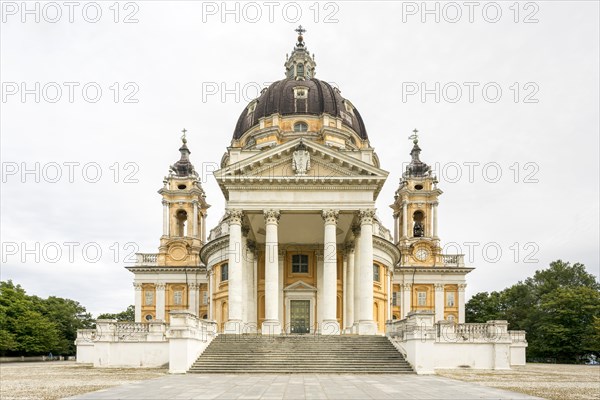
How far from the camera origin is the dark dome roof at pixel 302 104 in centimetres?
5809

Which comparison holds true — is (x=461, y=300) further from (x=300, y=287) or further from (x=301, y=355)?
(x=301, y=355)

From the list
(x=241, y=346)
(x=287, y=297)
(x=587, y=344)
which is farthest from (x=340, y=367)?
(x=587, y=344)

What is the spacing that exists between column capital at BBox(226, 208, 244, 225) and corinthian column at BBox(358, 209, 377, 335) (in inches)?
300

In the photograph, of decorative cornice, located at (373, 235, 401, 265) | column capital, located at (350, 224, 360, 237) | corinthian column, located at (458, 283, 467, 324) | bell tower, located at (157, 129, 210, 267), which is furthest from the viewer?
bell tower, located at (157, 129, 210, 267)

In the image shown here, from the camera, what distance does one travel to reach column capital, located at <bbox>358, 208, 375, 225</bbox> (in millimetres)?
36000

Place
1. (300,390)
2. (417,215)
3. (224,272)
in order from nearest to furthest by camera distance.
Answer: (300,390) → (224,272) → (417,215)

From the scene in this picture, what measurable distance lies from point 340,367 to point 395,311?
40350mm

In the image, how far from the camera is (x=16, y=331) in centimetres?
6259

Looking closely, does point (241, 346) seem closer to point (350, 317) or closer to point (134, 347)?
point (134, 347)

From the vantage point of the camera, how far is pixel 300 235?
44562mm

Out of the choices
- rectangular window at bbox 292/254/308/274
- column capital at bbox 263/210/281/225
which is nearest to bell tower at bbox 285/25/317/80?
rectangular window at bbox 292/254/308/274

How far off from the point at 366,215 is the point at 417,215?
36.7 metres

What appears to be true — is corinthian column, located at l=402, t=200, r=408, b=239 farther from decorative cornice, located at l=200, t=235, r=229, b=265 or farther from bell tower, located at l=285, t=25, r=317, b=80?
decorative cornice, located at l=200, t=235, r=229, b=265

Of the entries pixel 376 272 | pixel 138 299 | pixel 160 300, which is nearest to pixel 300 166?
pixel 376 272
